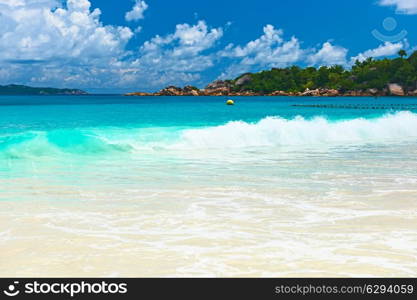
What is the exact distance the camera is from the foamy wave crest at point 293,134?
2634 centimetres

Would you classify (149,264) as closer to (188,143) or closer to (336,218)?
(336,218)

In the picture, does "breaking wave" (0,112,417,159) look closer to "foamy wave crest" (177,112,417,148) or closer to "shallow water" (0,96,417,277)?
"foamy wave crest" (177,112,417,148)

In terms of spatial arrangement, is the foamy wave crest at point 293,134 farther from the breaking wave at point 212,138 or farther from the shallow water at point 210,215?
the shallow water at point 210,215

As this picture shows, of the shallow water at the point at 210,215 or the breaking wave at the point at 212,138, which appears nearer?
the shallow water at the point at 210,215

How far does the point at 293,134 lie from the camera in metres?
28.5

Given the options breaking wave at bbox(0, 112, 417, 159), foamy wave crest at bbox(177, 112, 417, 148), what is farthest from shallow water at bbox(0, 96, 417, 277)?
foamy wave crest at bbox(177, 112, 417, 148)

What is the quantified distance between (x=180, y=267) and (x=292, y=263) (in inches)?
56.9

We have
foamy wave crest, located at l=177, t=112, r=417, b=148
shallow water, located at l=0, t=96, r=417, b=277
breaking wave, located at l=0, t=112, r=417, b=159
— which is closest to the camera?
shallow water, located at l=0, t=96, r=417, b=277

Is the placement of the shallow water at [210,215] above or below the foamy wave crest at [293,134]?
below

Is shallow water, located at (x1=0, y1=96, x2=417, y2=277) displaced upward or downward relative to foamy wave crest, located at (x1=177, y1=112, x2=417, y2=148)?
downward

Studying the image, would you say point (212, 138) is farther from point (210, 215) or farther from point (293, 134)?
point (210, 215)

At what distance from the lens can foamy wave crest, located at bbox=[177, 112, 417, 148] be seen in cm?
2634

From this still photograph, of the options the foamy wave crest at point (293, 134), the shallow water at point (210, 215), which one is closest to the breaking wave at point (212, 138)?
the foamy wave crest at point (293, 134)

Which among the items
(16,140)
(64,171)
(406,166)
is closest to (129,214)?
(64,171)
